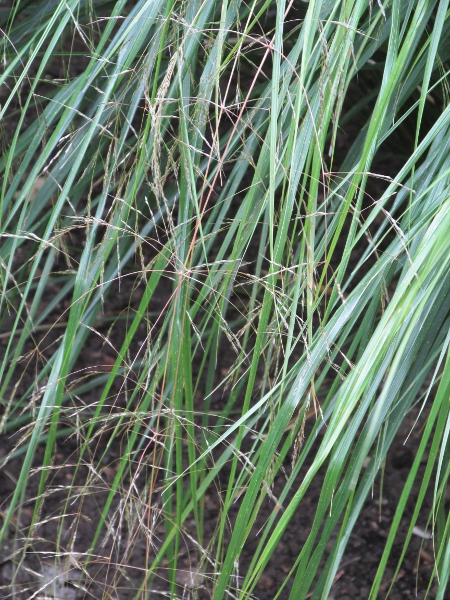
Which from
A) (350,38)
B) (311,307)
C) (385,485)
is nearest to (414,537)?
(385,485)

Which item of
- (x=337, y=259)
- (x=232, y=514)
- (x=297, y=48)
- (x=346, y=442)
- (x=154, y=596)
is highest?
(x=297, y=48)

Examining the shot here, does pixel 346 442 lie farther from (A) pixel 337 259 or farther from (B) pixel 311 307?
(A) pixel 337 259

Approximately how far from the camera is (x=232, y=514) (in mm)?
1337

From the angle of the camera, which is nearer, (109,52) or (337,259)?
(109,52)

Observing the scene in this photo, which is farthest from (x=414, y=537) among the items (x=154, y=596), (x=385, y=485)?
(x=154, y=596)

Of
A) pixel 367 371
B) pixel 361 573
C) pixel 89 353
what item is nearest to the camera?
pixel 367 371

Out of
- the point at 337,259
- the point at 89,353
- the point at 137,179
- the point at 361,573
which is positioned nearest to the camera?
the point at 137,179

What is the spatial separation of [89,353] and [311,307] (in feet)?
3.13

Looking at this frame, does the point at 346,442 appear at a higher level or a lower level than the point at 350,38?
lower

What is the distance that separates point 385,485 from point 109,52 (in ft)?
3.12

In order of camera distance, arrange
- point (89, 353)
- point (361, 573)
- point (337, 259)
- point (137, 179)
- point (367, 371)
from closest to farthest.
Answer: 1. point (367, 371)
2. point (137, 179)
3. point (361, 573)
4. point (89, 353)
5. point (337, 259)

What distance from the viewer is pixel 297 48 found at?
2.34 ft

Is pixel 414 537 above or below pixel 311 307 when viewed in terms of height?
below

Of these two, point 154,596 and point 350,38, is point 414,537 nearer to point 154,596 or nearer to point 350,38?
point 154,596
